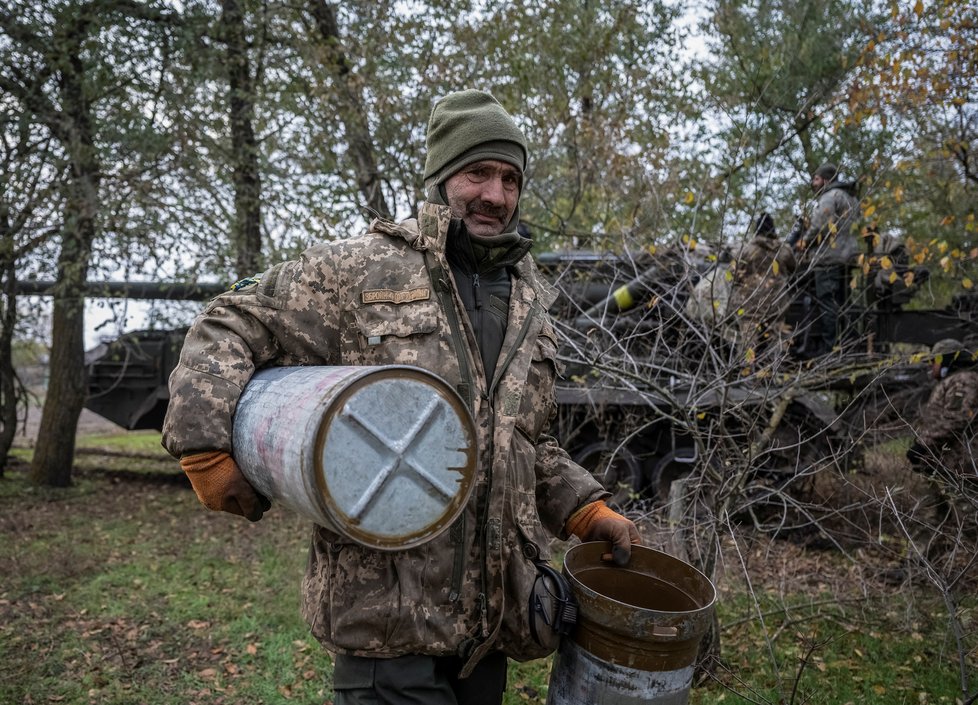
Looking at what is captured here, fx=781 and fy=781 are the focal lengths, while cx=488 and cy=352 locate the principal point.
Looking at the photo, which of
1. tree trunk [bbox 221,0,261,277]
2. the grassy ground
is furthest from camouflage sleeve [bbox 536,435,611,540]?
tree trunk [bbox 221,0,261,277]

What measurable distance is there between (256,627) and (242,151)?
5.26 meters

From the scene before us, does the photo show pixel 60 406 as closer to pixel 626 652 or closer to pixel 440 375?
pixel 440 375

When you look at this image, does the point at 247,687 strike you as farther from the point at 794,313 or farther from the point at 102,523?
the point at 794,313

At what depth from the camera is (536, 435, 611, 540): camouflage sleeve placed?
263cm

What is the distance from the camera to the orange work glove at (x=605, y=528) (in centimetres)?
252

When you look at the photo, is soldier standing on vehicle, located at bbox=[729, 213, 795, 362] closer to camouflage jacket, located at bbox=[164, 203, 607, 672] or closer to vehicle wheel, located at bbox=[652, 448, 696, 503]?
vehicle wheel, located at bbox=[652, 448, 696, 503]

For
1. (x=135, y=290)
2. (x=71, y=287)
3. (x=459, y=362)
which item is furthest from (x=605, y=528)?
(x=135, y=290)

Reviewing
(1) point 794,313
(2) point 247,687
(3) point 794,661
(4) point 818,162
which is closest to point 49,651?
(2) point 247,687

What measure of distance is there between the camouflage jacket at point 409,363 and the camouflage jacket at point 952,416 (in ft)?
14.3

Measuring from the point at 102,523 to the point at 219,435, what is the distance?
23.6 ft

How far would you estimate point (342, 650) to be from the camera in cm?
211

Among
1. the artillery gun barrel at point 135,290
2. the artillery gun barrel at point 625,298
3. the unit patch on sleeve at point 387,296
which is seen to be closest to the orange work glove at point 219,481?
the unit patch on sleeve at point 387,296

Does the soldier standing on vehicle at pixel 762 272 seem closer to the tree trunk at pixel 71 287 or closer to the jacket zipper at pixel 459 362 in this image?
the jacket zipper at pixel 459 362

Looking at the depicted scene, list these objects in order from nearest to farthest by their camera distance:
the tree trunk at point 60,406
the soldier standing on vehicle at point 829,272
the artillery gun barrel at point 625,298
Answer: the artillery gun barrel at point 625,298, the soldier standing on vehicle at point 829,272, the tree trunk at point 60,406
